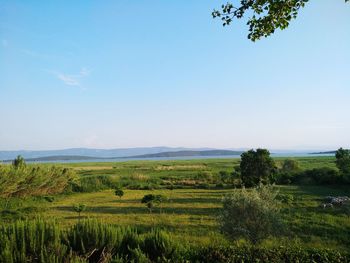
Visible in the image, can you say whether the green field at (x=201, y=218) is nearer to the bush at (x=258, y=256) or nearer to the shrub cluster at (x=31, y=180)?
the shrub cluster at (x=31, y=180)

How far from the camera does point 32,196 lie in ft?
173

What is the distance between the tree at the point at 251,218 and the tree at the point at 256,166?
151ft

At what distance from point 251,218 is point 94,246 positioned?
35.1 ft

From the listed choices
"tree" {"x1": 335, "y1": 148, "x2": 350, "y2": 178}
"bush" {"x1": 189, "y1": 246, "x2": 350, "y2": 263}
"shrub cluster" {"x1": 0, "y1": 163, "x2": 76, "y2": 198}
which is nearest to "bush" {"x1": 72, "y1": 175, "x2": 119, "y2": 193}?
"shrub cluster" {"x1": 0, "y1": 163, "x2": 76, "y2": 198}

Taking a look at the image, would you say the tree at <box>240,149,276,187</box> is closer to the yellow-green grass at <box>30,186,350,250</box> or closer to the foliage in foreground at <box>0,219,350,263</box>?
the yellow-green grass at <box>30,186,350,250</box>

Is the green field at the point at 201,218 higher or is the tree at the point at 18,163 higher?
the tree at the point at 18,163

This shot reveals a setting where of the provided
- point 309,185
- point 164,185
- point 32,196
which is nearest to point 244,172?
point 309,185

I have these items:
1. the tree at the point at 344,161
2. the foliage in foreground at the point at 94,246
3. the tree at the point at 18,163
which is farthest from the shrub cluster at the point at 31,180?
the tree at the point at 344,161

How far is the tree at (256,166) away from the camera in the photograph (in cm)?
6403

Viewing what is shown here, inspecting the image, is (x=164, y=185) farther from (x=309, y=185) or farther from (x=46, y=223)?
(x=46, y=223)

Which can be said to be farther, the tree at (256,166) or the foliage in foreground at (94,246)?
the tree at (256,166)

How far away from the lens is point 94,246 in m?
9.85

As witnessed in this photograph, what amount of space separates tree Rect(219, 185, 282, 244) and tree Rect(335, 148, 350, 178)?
2022 inches

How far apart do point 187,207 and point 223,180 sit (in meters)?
40.1
